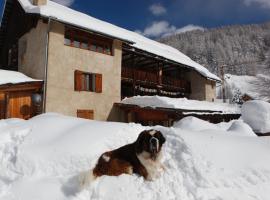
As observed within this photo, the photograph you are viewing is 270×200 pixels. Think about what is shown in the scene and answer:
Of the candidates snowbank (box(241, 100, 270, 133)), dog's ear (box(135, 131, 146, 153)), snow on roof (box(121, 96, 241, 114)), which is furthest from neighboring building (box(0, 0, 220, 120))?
dog's ear (box(135, 131, 146, 153))

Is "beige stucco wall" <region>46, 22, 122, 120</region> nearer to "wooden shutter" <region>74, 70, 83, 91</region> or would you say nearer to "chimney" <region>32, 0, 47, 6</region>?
"wooden shutter" <region>74, 70, 83, 91</region>

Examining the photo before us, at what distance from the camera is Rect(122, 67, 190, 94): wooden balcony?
21656 mm

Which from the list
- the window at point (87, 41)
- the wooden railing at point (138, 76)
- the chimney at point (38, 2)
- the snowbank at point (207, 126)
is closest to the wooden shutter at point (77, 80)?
the window at point (87, 41)

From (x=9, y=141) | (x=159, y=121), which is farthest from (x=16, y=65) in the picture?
(x=9, y=141)

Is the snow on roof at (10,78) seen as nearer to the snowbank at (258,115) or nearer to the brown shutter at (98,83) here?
the brown shutter at (98,83)

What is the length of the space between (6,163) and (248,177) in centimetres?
521

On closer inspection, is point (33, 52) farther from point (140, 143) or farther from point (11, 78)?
point (140, 143)

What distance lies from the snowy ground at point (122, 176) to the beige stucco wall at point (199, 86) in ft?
68.9

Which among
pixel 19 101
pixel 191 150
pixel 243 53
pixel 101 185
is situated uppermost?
pixel 243 53

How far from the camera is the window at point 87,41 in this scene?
55.4 feet

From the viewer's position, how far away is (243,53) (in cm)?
7125

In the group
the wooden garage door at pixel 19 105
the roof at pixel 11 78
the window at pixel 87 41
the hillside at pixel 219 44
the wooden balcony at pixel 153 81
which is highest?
the hillside at pixel 219 44

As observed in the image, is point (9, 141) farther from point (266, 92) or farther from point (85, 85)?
point (266, 92)

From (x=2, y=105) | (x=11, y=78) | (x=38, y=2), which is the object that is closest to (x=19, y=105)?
(x=2, y=105)
